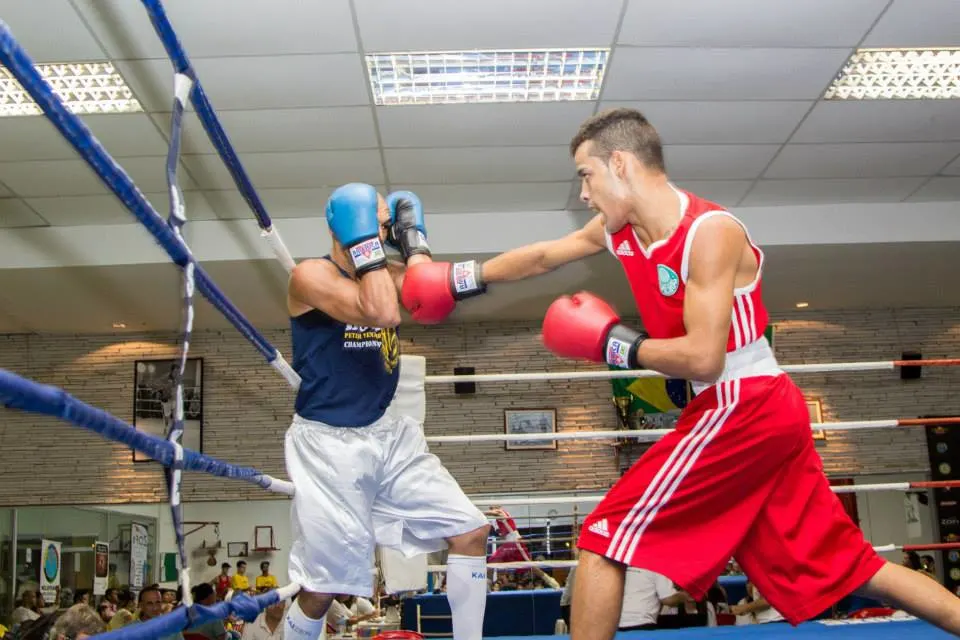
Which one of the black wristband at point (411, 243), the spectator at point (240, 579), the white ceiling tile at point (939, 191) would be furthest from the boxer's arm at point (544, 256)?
the spectator at point (240, 579)

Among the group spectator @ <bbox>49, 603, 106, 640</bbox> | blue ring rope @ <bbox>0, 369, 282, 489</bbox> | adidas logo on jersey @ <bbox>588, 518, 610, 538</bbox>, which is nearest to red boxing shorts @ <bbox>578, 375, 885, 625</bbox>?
adidas logo on jersey @ <bbox>588, 518, 610, 538</bbox>

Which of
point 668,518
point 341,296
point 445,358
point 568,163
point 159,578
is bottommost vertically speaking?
point 159,578

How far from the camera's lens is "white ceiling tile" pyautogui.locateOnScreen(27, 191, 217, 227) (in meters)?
5.35

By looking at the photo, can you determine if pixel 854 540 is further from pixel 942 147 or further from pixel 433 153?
pixel 942 147

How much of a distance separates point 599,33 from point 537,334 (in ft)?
14.2

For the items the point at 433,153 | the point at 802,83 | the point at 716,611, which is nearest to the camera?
the point at 802,83

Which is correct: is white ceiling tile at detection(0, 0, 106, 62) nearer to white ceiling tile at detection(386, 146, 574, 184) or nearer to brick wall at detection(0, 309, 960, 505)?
white ceiling tile at detection(386, 146, 574, 184)

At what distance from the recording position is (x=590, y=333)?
Result: 1.60m

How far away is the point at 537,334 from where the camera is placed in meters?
7.98

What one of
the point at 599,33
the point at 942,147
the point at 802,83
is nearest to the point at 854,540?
the point at 599,33

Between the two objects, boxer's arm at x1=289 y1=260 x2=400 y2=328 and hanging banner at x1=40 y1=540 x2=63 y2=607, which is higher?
boxer's arm at x1=289 y1=260 x2=400 y2=328

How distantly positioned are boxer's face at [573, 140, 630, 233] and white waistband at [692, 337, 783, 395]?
1.08ft

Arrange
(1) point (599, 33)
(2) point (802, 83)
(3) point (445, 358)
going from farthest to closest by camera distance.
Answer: (3) point (445, 358) < (2) point (802, 83) < (1) point (599, 33)

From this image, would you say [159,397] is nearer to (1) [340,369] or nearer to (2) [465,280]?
(1) [340,369]
